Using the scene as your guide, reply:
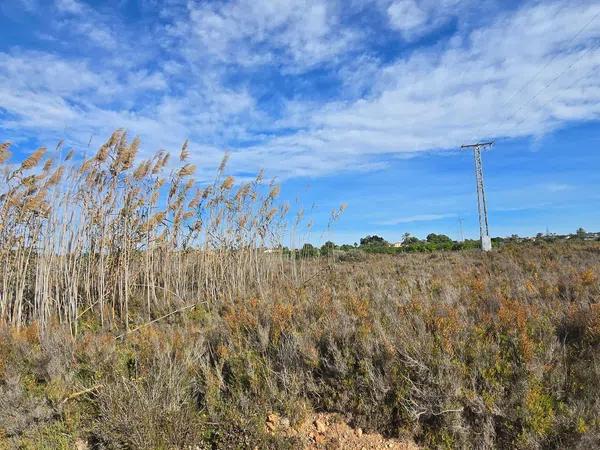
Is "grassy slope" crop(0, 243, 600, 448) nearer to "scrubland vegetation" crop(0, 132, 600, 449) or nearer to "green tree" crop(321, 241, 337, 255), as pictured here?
"scrubland vegetation" crop(0, 132, 600, 449)

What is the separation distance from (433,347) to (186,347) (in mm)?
2877

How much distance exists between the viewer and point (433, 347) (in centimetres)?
405

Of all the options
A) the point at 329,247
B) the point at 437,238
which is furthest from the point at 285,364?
the point at 437,238

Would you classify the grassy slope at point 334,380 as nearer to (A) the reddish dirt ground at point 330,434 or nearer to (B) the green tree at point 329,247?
(A) the reddish dirt ground at point 330,434

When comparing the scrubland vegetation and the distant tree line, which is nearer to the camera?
the scrubland vegetation

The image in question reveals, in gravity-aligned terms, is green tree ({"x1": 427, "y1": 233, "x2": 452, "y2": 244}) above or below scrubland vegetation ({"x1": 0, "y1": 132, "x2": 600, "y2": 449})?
above

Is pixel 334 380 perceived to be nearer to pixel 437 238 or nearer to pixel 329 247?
pixel 329 247

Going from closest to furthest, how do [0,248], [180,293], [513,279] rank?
1. [0,248]
2. [513,279]
3. [180,293]

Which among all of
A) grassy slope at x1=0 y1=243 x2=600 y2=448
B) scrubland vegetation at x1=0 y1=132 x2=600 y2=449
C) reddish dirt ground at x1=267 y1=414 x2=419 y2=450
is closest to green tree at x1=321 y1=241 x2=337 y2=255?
scrubland vegetation at x1=0 y1=132 x2=600 y2=449

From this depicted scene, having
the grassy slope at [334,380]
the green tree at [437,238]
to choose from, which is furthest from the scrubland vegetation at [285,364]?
the green tree at [437,238]

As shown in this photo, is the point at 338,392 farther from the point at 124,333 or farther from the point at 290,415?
the point at 124,333

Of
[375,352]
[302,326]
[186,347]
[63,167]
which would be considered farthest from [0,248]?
[375,352]

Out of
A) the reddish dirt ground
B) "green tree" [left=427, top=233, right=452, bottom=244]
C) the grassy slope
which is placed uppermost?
"green tree" [left=427, top=233, right=452, bottom=244]

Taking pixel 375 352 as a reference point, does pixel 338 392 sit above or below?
below
